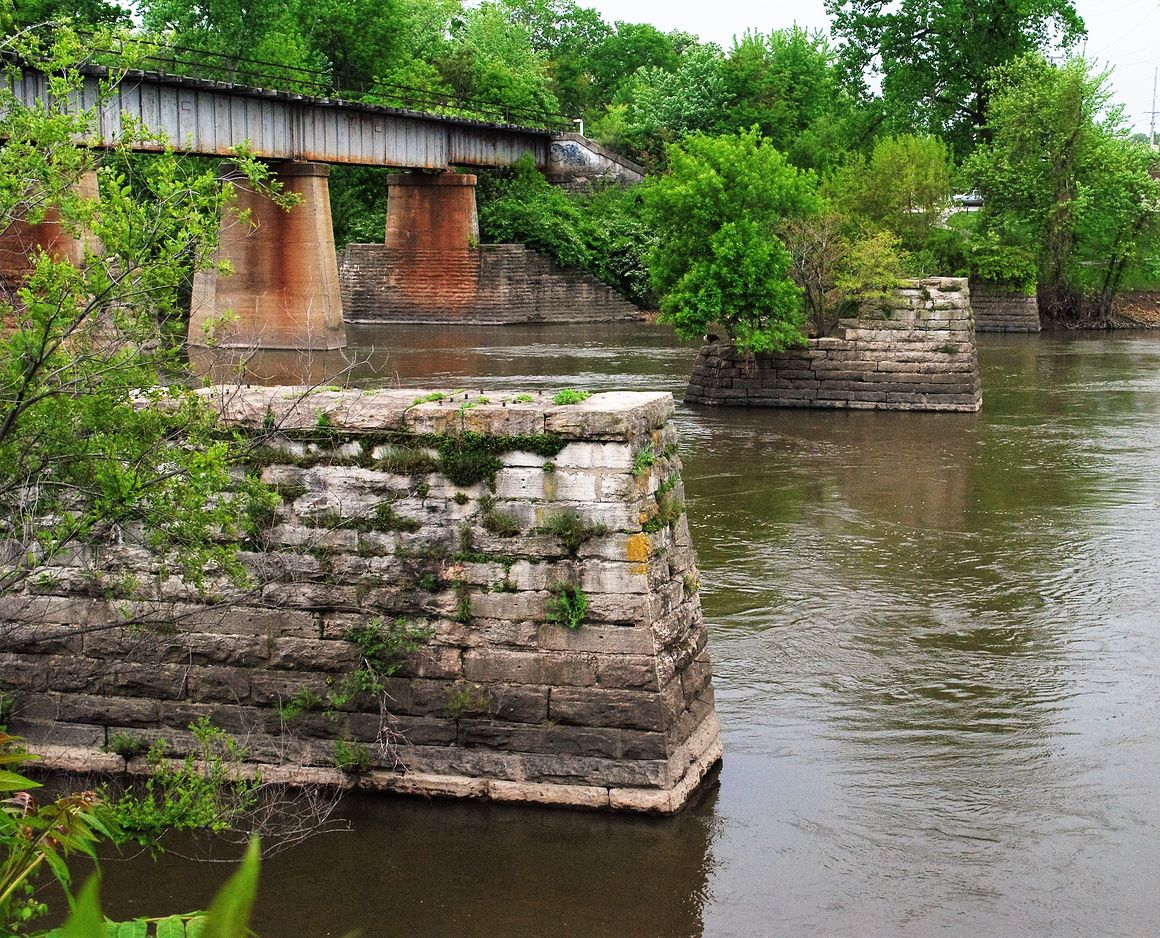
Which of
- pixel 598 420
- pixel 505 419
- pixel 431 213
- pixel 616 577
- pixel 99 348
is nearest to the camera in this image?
pixel 99 348

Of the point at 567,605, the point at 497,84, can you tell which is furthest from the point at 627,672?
the point at 497,84

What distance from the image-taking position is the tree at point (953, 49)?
161 feet

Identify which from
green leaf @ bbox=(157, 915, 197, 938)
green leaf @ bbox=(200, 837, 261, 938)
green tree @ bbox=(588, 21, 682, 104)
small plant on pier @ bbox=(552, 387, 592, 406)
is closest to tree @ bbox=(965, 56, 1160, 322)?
small plant on pier @ bbox=(552, 387, 592, 406)

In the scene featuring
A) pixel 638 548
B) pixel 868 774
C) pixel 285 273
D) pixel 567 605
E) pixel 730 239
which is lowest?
pixel 868 774

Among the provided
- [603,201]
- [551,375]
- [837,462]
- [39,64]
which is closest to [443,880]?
[39,64]

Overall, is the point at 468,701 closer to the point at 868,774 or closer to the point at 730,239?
the point at 868,774

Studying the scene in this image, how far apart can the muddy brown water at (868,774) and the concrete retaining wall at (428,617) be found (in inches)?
14.4

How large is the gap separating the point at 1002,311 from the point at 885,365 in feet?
62.4

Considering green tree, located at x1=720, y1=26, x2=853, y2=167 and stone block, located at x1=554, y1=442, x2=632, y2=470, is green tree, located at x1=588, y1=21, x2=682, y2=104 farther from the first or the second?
stone block, located at x1=554, y1=442, x2=632, y2=470

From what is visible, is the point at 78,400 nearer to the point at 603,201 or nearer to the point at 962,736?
the point at 962,736

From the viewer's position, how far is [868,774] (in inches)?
349

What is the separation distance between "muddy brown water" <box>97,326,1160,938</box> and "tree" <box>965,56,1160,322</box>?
25.4m

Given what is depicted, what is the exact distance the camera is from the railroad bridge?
96.4 feet

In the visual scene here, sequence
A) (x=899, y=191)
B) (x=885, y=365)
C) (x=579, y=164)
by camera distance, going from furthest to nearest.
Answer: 1. (x=579, y=164)
2. (x=899, y=191)
3. (x=885, y=365)
